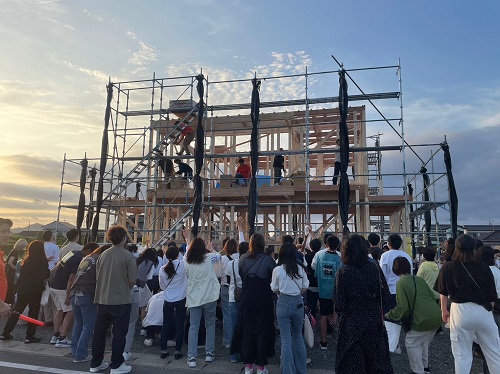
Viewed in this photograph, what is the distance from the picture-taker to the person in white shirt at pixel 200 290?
553 centimetres

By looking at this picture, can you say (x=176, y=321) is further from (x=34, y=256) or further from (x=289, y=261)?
(x=34, y=256)

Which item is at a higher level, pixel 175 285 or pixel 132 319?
pixel 175 285

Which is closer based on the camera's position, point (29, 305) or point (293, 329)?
point (293, 329)

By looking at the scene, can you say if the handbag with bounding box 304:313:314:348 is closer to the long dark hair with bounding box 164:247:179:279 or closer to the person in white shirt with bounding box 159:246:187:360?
the person in white shirt with bounding box 159:246:187:360

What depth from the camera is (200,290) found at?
555 cm

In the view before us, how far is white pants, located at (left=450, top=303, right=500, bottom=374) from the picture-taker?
3920 millimetres

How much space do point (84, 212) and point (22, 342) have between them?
7.76 metres

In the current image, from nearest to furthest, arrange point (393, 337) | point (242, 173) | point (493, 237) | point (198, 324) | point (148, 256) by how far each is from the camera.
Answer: point (198, 324) → point (393, 337) → point (148, 256) → point (242, 173) → point (493, 237)

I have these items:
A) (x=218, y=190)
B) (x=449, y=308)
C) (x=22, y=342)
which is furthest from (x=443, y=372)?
(x=218, y=190)

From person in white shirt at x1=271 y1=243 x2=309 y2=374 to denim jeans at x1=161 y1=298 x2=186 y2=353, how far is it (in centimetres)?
187

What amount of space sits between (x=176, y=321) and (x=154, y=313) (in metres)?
0.80

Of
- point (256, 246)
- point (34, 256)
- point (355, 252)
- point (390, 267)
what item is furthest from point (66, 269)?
point (390, 267)

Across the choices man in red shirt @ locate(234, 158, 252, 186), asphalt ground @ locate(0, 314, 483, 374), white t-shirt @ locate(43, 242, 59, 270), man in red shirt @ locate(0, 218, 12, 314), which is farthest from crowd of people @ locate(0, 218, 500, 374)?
man in red shirt @ locate(234, 158, 252, 186)

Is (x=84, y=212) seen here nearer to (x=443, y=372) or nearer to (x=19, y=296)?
(x=19, y=296)
